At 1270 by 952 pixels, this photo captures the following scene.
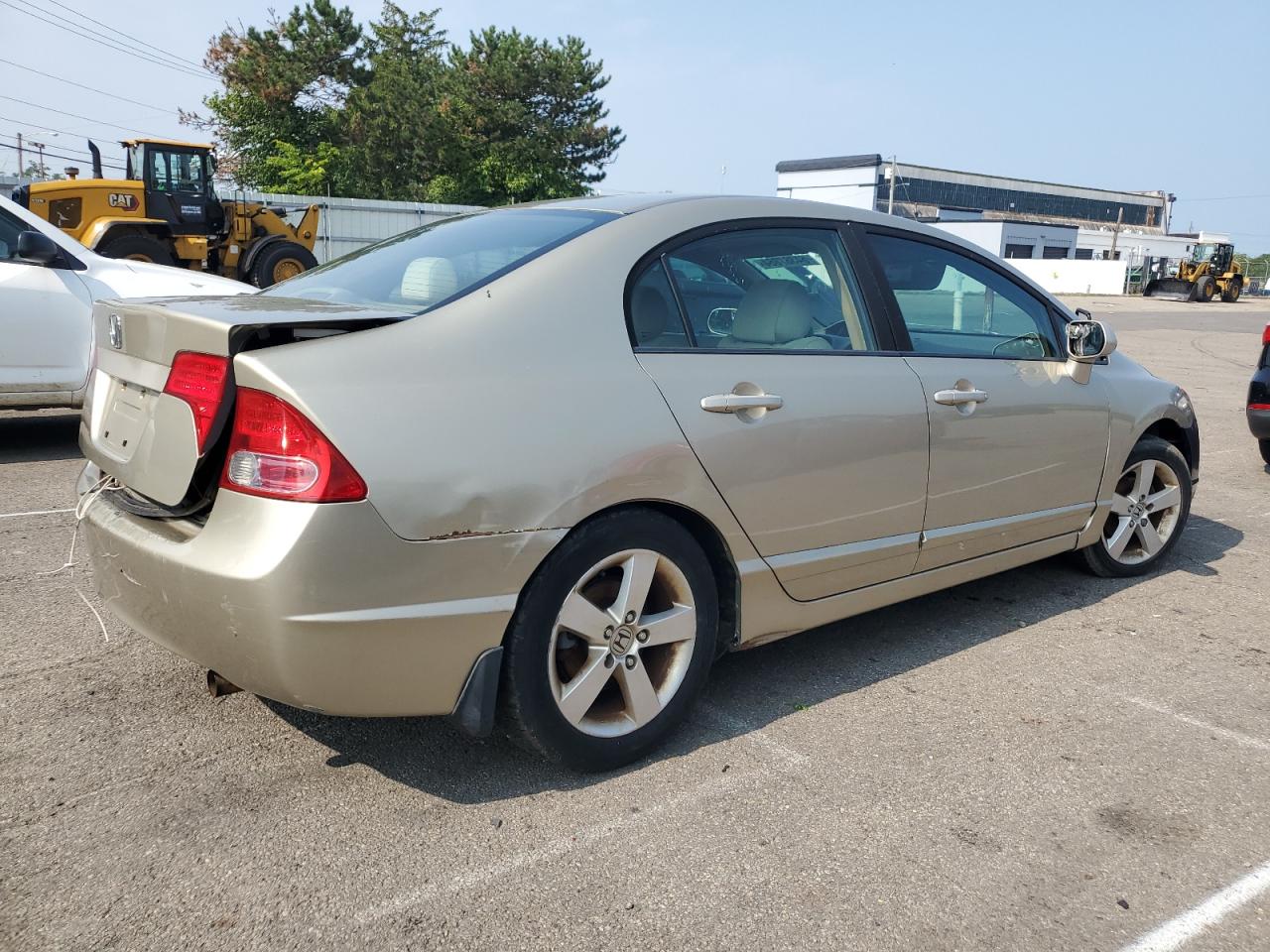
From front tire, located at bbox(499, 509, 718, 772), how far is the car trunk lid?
2.60 feet

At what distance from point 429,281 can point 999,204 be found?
10419 cm

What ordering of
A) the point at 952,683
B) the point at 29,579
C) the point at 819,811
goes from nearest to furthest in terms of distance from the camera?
1. the point at 819,811
2. the point at 952,683
3. the point at 29,579

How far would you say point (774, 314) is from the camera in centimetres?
336

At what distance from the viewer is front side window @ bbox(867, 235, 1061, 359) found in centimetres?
375

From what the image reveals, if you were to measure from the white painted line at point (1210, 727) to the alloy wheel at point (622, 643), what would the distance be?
162 cm

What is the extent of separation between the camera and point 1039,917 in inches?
91.8

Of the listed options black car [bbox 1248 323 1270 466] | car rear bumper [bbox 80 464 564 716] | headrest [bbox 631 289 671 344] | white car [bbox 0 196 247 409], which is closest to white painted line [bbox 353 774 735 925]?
car rear bumper [bbox 80 464 564 716]

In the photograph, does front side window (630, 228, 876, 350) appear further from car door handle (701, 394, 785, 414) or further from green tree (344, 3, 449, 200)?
green tree (344, 3, 449, 200)

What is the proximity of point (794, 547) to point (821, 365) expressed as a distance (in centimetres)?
58

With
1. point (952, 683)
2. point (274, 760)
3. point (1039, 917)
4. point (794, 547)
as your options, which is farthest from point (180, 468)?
point (952, 683)

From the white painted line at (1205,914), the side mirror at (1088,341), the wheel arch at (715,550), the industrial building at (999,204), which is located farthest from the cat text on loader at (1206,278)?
the white painted line at (1205,914)

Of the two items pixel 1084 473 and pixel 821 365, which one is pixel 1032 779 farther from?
pixel 1084 473

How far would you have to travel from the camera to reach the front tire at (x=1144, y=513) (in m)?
4.69

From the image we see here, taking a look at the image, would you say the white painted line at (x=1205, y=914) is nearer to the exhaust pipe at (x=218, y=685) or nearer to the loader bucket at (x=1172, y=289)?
the exhaust pipe at (x=218, y=685)
